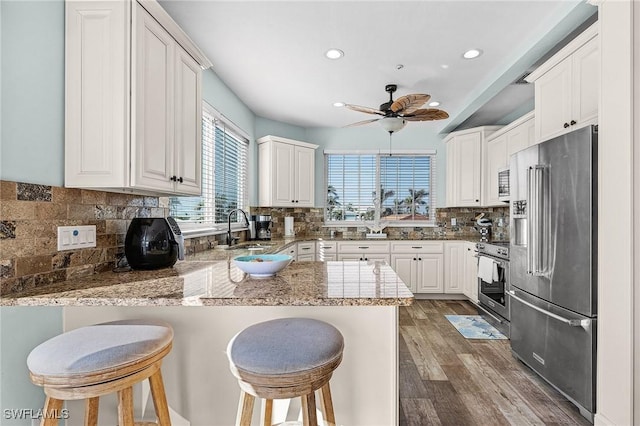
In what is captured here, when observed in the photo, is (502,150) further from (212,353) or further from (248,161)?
(212,353)

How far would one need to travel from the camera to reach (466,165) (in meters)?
4.45

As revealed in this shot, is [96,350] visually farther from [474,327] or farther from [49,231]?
[474,327]

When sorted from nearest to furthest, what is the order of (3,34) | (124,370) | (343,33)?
(124,370), (3,34), (343,33)

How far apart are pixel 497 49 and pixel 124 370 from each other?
10.7ft

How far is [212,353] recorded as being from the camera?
1.43 m

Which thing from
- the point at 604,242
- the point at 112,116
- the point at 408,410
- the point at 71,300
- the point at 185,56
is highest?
the point at 185,56

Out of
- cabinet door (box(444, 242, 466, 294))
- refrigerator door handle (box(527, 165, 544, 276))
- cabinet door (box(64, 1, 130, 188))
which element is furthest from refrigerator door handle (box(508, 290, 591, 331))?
cabinet door (box(64, 1, 130, 188))

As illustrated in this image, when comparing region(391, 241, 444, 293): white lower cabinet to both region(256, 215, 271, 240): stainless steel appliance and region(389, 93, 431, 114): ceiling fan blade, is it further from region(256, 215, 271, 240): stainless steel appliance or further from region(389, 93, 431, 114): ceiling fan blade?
region(389, 93, 431, 114): ceiling fan blade

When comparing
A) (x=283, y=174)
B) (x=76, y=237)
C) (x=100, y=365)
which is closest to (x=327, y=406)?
(x=100, y=365)

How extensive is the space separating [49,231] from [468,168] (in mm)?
4545

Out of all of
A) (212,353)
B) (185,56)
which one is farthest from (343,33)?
(212,353)

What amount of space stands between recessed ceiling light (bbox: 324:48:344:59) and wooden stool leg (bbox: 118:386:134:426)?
105 inches

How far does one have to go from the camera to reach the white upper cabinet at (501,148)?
3.37m

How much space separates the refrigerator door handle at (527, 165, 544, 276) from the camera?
7.20ft
